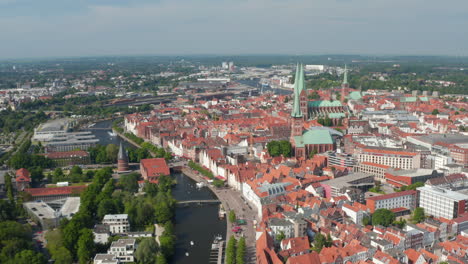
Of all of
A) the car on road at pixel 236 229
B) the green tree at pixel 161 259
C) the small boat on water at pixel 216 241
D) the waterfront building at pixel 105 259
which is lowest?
the small boat on water at pixel 216 241

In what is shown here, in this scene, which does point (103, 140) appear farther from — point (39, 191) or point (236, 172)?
point (236, 172)

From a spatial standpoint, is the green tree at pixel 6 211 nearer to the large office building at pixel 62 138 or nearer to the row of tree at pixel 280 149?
the large office building at pixel 62 138

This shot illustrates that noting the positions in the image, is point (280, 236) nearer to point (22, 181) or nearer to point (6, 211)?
point (6, 211)

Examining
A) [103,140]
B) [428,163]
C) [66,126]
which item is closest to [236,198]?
[428,163]

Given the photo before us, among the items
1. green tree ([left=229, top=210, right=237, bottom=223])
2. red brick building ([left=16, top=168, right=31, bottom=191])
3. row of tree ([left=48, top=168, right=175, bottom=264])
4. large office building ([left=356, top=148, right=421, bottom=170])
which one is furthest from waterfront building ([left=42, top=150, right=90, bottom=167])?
large office building ([left=356, top=148, right=421, bottom=170])

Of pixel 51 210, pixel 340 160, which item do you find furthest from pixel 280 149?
pixel 51 210

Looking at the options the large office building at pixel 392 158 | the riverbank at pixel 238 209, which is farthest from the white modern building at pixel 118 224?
the large office building at pixel 392 158
